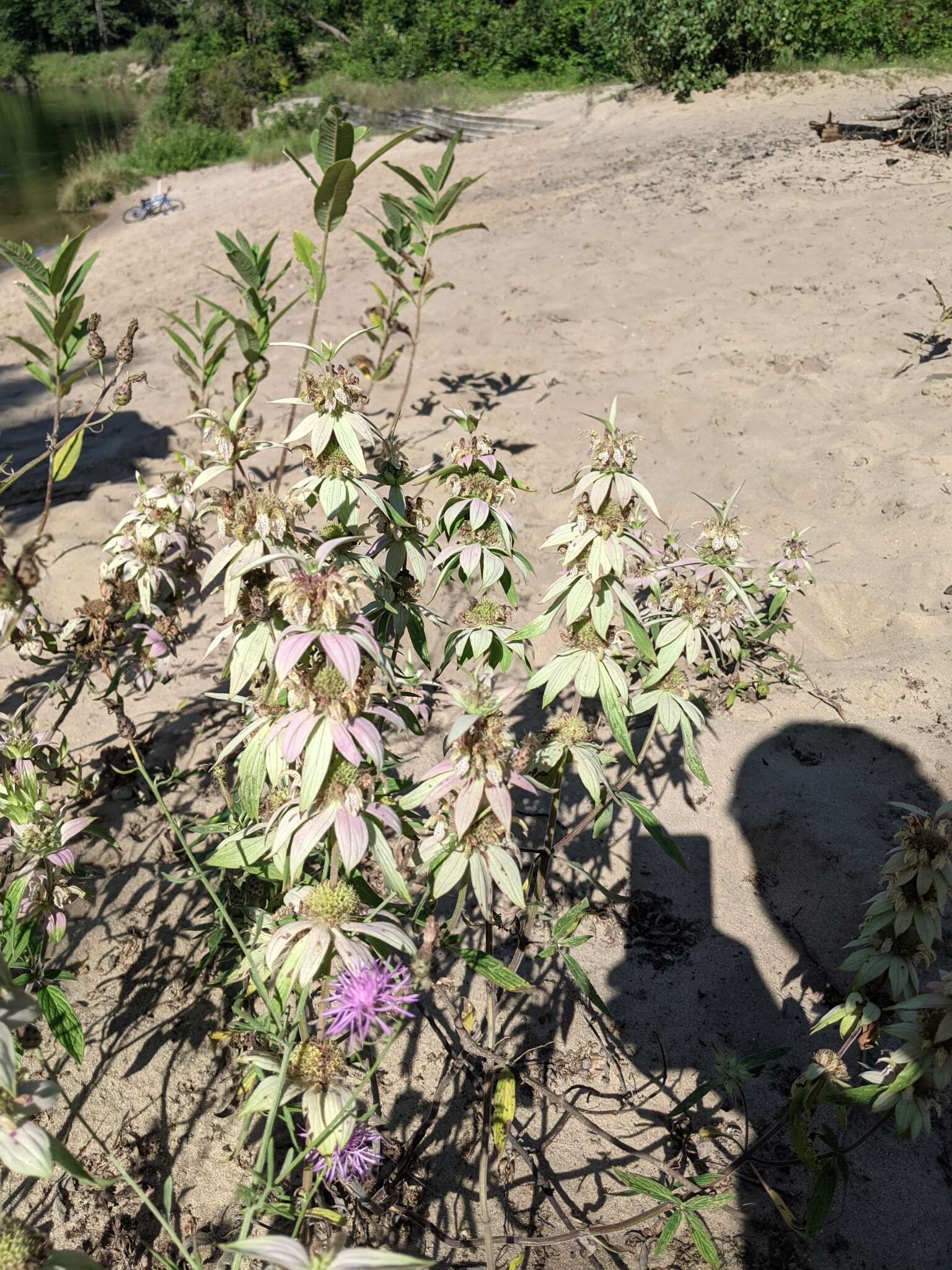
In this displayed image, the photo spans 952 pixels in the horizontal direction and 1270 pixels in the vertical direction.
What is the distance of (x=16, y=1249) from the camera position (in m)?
0.97

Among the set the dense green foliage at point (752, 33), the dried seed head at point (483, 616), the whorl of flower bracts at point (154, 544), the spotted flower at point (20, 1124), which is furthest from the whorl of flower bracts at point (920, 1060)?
the dense green foliage at point (752, 33)

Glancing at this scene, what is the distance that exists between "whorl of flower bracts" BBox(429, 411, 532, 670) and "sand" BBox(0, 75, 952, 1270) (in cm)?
106

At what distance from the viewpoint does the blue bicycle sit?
14.0 meters

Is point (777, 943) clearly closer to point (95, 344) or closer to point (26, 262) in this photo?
point (95, 344)

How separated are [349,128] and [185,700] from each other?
7.03 feet

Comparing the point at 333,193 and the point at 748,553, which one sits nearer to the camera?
the point at 333,193

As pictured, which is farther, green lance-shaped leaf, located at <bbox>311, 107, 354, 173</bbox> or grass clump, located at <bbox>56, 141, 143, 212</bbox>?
grass clump, located at <bbox>56, 141, 143, 212</bbox>

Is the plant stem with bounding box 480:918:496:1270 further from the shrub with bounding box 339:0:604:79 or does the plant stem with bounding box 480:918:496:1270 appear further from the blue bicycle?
the shrub with bounding box 339:0:604:79

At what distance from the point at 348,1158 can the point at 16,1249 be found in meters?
0.54

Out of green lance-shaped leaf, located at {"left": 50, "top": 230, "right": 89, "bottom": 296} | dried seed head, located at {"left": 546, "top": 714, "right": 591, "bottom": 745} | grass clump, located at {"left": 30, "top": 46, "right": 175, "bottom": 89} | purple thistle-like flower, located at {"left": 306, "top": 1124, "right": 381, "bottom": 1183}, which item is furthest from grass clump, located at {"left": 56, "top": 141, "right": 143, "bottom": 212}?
grass clump, located at {"left": 30, "top": 46, "right": 175, "bottom": 89}

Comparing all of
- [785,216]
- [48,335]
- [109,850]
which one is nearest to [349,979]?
[109,850]

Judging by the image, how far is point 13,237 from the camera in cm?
1344

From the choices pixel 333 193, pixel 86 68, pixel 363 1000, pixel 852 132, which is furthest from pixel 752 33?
Answer: pixel 86 68

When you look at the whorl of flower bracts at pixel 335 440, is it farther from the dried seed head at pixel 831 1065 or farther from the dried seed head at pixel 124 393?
the dried seed head at pixel 831 1065
